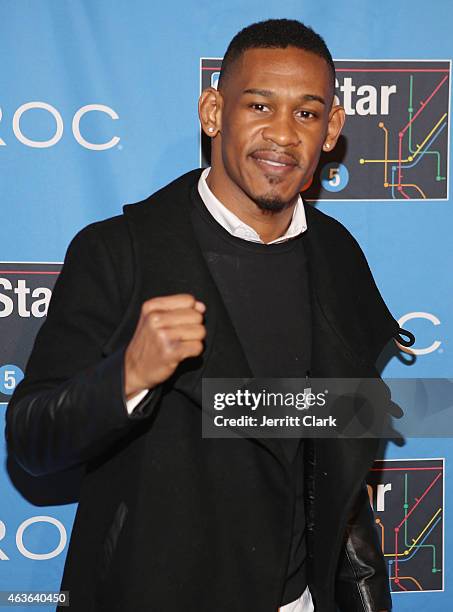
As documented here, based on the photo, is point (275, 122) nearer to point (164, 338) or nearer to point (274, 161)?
point (274, 161)

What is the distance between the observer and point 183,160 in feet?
5.59

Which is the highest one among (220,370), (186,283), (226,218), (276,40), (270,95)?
(276,40)

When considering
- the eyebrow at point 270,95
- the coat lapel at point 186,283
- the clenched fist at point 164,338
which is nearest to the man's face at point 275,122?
the eyebrow at point 270,95

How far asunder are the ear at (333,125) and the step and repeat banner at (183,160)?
0.34 m

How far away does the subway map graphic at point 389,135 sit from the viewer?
1.72 m

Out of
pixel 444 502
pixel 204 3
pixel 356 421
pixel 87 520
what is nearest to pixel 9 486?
pixel 87 520

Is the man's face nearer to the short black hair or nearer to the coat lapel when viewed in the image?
the short black hair

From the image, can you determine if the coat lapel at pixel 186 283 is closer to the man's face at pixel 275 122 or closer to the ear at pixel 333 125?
the man's face at pixel 275 122

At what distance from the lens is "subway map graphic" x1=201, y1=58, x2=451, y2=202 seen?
1.72 meters

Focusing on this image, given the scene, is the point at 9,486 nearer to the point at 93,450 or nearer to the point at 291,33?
the point at 93,450

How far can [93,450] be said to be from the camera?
1.08 meters

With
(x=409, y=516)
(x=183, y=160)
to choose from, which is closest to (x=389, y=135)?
(x=183, y=160)

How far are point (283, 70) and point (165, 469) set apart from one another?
27.5 inches

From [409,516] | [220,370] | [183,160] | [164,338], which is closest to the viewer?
[164,338]
